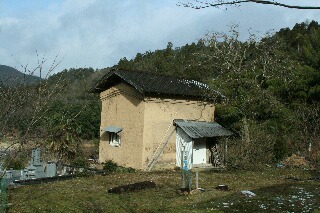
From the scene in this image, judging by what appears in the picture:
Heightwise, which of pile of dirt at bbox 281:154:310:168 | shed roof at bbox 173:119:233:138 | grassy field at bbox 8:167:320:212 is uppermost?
shed roof at bbox 173:119:233:138

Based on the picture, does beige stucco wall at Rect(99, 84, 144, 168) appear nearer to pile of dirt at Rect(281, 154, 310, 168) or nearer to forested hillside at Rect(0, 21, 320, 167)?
forested hillside at Rect(0, 21, 320, 167)

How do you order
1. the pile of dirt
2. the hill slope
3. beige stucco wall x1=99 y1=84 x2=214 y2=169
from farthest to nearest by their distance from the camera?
the pile of dirt < beige stucco wall x1=99 y1=84 x2=214 y2=169 < the hill slope

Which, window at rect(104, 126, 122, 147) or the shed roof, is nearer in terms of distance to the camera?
the shed roof

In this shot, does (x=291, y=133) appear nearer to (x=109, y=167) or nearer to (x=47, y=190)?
(x=109, y=167)

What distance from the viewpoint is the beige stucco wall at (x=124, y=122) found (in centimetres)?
2011

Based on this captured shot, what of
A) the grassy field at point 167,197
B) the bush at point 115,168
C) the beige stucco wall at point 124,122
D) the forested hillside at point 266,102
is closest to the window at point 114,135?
the beige stucco wall at point 124,122

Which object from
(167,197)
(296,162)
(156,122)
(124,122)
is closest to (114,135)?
(124,122)

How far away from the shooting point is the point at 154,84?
2084cm

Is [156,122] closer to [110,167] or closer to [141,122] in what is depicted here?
[141,122]

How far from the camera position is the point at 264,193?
41.5 ft

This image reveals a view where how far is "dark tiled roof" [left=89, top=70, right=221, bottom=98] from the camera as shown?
20.1 meters

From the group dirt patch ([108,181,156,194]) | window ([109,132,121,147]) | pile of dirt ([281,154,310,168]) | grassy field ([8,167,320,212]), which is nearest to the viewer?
grassy field ([8,167,320,212])

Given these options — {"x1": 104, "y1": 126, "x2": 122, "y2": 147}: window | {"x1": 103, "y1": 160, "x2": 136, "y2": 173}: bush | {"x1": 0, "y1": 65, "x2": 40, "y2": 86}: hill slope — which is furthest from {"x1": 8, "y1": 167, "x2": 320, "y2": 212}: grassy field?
{"x1": 104, "y1": 126, "x2": 122, "y2": 147}: window

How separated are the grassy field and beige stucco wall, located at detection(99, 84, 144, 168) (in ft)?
12.8
